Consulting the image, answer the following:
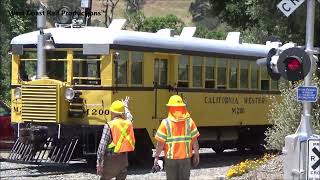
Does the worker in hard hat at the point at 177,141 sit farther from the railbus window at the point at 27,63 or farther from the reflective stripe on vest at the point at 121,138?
the railbus window at the point at 27,63

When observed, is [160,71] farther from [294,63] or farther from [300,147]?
[300,147]

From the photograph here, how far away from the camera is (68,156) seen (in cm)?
1482

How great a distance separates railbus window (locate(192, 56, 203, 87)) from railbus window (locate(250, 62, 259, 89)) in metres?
2.27

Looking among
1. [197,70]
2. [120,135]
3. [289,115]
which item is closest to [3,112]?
[197,70]

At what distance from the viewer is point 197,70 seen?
56.5ft

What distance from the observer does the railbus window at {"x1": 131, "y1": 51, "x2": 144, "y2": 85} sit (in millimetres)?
15531

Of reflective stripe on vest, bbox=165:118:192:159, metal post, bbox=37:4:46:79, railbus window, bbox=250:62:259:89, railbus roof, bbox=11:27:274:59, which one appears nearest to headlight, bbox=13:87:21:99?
metal post, bbox=37:4:46:79

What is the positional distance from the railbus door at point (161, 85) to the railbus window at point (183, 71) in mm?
320

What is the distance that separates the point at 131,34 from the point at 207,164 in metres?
4.16

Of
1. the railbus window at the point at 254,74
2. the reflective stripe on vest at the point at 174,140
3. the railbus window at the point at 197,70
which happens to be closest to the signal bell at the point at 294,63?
the reflective stripe on vest at the point at 174,140

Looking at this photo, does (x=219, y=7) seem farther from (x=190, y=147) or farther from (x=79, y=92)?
(x=190, y=147)

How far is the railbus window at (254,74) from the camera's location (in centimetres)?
1904

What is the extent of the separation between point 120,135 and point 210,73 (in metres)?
7.74

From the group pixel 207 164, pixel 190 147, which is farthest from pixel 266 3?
pixel 190 147
